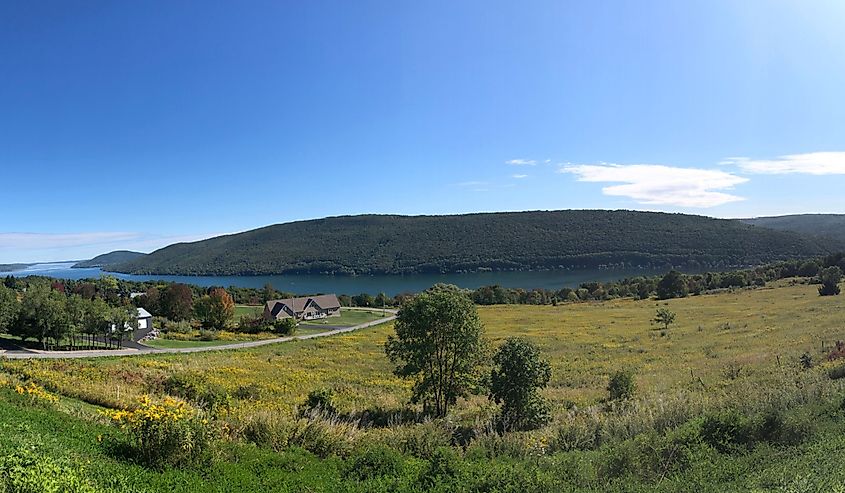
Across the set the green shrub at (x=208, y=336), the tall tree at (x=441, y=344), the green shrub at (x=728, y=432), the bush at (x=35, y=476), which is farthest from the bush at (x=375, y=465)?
the green shrub at (x=208, y=336)

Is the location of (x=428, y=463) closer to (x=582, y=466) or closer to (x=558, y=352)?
(x=582, y=466)

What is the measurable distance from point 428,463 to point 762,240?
192287 millimetres

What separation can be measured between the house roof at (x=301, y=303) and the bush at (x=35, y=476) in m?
80.3

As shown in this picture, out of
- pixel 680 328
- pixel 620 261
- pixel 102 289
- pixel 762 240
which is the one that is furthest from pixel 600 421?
pixel 762 240

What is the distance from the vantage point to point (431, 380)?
17578 millimetres

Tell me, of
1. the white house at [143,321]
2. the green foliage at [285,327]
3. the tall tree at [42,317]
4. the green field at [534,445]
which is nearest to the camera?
the green field at [534,445]

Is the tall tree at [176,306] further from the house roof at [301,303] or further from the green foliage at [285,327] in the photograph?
the green foliage at [285,327]

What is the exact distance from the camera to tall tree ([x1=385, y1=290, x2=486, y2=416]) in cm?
1709

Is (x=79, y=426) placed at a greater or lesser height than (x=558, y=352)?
greater

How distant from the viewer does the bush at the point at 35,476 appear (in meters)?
4.64

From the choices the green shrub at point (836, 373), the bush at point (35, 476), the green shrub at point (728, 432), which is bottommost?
the green shrub at point (836, 373)

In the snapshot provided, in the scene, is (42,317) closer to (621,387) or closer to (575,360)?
(575,360)

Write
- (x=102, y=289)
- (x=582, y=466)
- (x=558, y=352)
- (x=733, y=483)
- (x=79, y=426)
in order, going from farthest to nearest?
Result: (x=102, y=289)
(x=558, y=352)
(x=79, y=426)
(x=582, y=466)
(x=733, y=483)

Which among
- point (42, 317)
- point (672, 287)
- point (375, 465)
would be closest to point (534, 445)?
point (375, 465)
